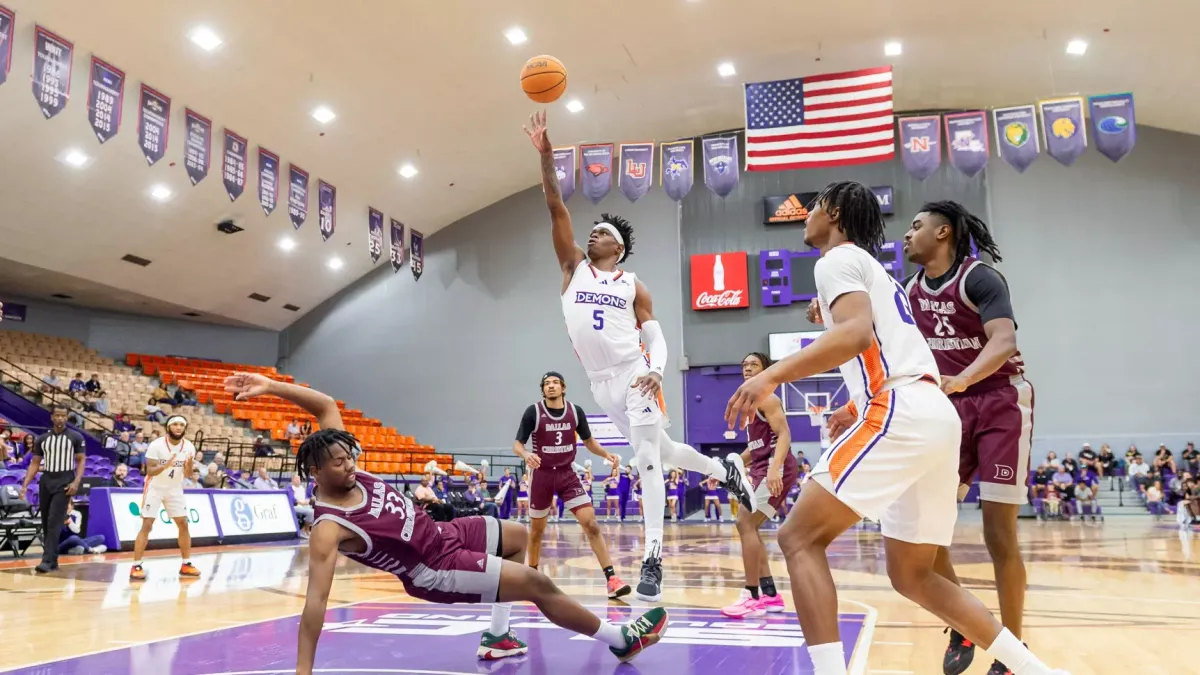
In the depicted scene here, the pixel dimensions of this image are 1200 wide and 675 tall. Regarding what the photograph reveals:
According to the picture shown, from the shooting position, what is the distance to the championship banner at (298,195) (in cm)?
1747

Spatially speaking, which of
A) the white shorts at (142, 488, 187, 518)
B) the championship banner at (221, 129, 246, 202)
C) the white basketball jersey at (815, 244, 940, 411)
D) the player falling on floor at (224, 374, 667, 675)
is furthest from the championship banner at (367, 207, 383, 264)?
the white basketball jersey at (815, 244, 940, 411)

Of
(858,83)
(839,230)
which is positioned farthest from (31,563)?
(858,83)

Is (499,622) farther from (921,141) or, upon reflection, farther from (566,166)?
(921,141)

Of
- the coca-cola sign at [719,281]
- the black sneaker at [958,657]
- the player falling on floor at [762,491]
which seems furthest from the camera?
the coca-cola sign at [719,281]

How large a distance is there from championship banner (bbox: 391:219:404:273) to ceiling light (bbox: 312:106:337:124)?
13.7 feet

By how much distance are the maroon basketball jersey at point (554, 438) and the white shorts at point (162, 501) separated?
4688mm

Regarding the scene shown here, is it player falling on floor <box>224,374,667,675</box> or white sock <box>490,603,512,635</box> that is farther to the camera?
white sock <box>490,603,512,635</box>

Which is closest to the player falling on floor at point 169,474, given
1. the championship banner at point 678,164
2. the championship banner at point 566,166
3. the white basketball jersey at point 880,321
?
the white basketball jersey at point 880,321

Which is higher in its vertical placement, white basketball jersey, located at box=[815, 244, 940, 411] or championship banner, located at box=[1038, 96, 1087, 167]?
championship banner, located at box=[1038, 96, 1087, 167]

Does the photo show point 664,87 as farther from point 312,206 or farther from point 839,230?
point 839,230

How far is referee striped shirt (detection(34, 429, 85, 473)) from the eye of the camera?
9477 millimetres

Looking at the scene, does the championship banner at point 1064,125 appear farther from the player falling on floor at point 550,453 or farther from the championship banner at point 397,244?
the championship banner at point 397,244

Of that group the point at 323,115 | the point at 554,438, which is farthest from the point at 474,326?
the point at 554,438

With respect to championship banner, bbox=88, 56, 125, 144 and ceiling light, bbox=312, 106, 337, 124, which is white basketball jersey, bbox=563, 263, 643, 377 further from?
ceiling light, bbox=312, 106, 337, 124
